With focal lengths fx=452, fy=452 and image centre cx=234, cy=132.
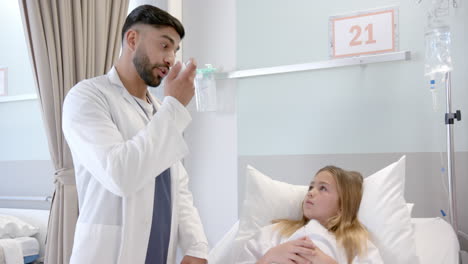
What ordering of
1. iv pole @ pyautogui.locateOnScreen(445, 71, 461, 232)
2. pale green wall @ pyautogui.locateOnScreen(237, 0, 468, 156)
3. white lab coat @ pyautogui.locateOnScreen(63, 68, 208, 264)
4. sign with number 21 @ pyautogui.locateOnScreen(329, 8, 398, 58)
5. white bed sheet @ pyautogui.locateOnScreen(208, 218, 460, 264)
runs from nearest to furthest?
white lab coat @ pyautogui.locateOnScreen(63, 68, 208, 264), white bed sheet @ pyautogui.locateOnScreen(208, 218, 460, 264), iv pole @ pyautogui.locateOnScreen(445, 71, 461, 232), pale green wall @ pyautogui.locateOnScreen(237, 0, 468, 156), sign with number 21 @ pyautogui.locateOnScreen(329, 8, 398, 58)

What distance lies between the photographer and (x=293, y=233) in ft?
6.51

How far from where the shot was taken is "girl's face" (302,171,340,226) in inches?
79.8

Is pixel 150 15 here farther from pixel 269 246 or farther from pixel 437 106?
pixel 437 106

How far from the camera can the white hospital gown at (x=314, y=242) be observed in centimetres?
179

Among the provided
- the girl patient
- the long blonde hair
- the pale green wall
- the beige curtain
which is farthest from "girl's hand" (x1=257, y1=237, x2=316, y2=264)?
the pale green wall

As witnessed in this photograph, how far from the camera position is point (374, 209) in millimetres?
2002

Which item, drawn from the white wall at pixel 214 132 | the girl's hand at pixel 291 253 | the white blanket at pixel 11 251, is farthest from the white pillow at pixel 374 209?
the white blanket at pixel 11 251

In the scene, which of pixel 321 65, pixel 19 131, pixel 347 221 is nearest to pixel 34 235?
pixel 19 131

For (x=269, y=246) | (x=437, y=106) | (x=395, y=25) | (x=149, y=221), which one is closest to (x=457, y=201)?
(x=437, y=106)

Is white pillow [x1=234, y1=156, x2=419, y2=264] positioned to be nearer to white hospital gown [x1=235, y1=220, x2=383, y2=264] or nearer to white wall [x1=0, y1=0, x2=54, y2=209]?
white hospital gown [x1=235, y1=220, x2=383, y2=264]

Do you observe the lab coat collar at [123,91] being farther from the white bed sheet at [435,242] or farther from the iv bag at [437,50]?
the iv bag at [437,50]

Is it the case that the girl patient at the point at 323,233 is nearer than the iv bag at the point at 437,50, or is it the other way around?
the girl patient at the point at 323,233

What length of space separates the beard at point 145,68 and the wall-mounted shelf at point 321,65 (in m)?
1.56

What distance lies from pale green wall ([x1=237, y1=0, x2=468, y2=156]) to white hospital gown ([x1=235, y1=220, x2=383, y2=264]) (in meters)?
1.08
